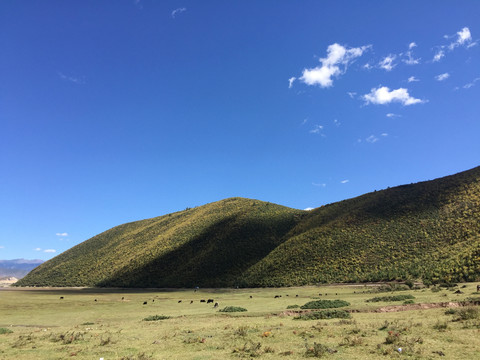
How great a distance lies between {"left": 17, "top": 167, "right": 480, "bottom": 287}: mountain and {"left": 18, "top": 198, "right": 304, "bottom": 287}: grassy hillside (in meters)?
0.46

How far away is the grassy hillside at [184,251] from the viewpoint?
9419 centimetres

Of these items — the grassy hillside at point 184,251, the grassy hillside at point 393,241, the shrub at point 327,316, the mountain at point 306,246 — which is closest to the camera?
the shrub at point 327,316

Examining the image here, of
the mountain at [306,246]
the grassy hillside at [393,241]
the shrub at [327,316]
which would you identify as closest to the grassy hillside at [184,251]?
the mountain at [306,246]

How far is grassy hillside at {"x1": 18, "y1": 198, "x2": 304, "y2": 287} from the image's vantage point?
94188 millimetres

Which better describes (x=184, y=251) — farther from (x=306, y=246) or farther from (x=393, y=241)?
(x=393, y=241)

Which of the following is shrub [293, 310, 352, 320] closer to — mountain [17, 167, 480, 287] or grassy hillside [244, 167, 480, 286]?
mountain [17, 167, 480, 287]

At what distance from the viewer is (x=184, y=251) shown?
109m

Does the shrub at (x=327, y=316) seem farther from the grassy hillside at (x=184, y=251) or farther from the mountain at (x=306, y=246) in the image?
Answer: the grassy hillside at (x=184, y=251)

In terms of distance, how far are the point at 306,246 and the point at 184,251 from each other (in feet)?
157

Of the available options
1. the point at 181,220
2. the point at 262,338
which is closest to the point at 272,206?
the point at 181,220

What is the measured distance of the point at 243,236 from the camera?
355ft

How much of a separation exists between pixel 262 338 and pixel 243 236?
9241 cm

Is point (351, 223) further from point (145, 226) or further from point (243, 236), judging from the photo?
point (145, 226)

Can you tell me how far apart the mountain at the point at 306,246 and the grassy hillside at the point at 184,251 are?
456mm
